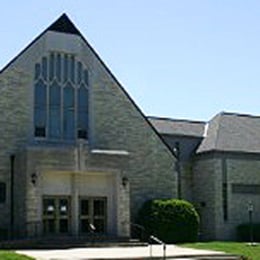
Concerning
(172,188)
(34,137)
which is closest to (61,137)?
(34,137)

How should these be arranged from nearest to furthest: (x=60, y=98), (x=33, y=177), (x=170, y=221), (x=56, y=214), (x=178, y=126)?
1. (x=33, y=177)
2. (x=56, y=214)
3. (x=170, y=221)
4. (x=60, y=98)
5. (x=178, y=126)

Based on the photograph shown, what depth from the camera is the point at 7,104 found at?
3781cm

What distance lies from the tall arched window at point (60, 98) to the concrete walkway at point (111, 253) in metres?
8.52

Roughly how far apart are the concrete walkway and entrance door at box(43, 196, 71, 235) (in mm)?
4573

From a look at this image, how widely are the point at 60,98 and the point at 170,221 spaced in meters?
9.07

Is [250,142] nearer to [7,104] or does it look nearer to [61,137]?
[61,137]

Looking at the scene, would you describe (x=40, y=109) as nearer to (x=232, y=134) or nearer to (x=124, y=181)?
(x=124, y=181)

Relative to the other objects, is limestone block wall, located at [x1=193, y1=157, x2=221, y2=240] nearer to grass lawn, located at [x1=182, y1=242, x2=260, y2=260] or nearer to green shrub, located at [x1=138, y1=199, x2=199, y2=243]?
green shrub, located at [x1=138, y1=199, x2=199, y2=243]

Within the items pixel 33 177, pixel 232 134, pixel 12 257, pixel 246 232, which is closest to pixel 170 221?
pixel 246 232

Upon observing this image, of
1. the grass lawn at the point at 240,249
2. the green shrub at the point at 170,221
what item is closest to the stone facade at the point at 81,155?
the green shrub at the point at 170,221

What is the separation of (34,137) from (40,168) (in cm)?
311

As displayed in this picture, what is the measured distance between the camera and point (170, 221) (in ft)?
128

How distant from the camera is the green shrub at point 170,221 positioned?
1519 inches

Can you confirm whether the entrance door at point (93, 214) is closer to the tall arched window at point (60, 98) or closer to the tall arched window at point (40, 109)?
the tall arched window at point (60, 98)
